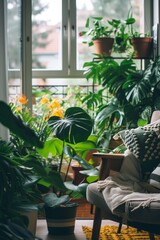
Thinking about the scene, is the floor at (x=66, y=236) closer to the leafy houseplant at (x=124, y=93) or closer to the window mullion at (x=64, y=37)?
the leafy houseplant at (x=124, y=93)

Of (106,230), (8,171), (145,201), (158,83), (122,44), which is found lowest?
(106,230)

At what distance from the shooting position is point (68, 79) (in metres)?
5.82

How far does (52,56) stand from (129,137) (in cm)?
220

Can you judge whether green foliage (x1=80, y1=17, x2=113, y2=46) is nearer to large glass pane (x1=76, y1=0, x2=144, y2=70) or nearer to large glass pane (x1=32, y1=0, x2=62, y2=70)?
large glass pane (x1=76, y1=0, x2=144, y2=70)

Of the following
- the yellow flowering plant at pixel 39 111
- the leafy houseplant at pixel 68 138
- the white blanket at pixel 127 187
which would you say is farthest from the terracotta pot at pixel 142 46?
the white blanket at pixel 127 187

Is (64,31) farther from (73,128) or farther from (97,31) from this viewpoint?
(73,128)

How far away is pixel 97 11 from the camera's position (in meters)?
5.76

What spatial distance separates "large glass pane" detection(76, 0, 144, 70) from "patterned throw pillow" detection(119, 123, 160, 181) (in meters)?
2.12

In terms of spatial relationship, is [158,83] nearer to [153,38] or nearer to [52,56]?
[153,38]

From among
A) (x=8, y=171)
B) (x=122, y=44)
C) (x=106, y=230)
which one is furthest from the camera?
(x=122, y=44)

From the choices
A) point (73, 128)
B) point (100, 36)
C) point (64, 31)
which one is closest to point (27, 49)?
point (64, 31)

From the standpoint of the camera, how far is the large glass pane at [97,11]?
5.73 meters

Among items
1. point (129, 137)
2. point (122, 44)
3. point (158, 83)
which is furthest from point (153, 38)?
point (129, 137)

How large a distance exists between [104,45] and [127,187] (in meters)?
2.32
